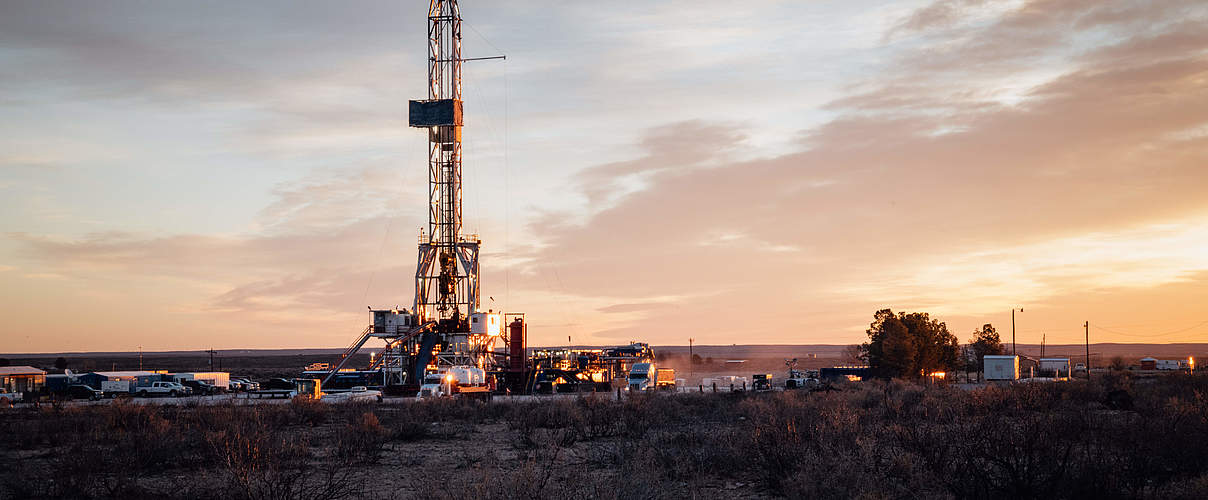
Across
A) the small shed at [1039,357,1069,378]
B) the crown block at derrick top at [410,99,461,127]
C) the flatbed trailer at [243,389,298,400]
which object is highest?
the crown block at derrick top at [410,99,461,127]

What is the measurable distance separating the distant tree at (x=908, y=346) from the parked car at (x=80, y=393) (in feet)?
161

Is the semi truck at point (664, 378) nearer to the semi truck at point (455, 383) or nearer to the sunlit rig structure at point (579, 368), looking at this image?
the sunlit rig structure at point (579, 368)

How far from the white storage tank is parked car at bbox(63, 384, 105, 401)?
55.5 m

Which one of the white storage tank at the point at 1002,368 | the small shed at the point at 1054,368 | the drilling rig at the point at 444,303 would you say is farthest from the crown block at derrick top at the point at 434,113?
the small shed at the point at 1054,368

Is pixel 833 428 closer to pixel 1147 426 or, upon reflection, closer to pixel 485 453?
pixel 1147 426

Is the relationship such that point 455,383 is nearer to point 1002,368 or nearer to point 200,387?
point 200,387

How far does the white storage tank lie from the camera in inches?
2547

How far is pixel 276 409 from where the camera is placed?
109 feet

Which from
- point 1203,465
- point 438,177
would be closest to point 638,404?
point 1203,465

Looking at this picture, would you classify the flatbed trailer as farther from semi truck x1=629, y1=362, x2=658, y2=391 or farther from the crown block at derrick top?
the crown block at derrick top

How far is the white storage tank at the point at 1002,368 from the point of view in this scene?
64.7m

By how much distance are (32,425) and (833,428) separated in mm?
22275

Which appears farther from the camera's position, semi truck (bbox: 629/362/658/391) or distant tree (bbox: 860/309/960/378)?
distant tree (bbox: 860/309/960/378)

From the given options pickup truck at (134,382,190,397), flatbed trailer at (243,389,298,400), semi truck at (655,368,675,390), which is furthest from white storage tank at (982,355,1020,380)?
pickup truck at (134,382,190,397)
